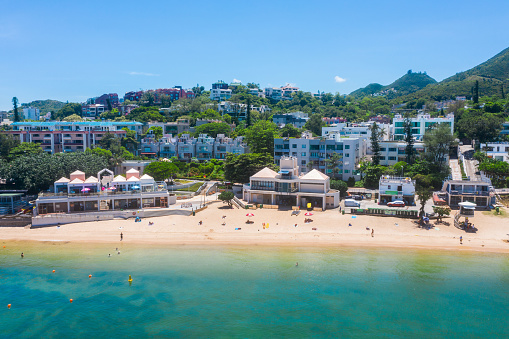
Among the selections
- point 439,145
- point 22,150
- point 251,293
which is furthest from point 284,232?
point 22,150

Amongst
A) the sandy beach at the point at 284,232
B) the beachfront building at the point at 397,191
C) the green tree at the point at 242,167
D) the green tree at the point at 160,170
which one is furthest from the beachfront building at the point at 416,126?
the green tree at the point at 160,170

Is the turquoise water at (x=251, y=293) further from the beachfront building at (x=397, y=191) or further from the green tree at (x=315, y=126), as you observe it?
the green tree at (x=315, y=126)

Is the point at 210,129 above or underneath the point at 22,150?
above

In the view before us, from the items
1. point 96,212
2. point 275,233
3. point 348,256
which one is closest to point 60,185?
point 96,212

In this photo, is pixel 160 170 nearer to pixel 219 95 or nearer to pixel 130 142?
pixel 130 142

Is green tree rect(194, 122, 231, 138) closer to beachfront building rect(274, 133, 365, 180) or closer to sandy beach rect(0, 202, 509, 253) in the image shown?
beachfront building rect(274, 133, 365, 180)
